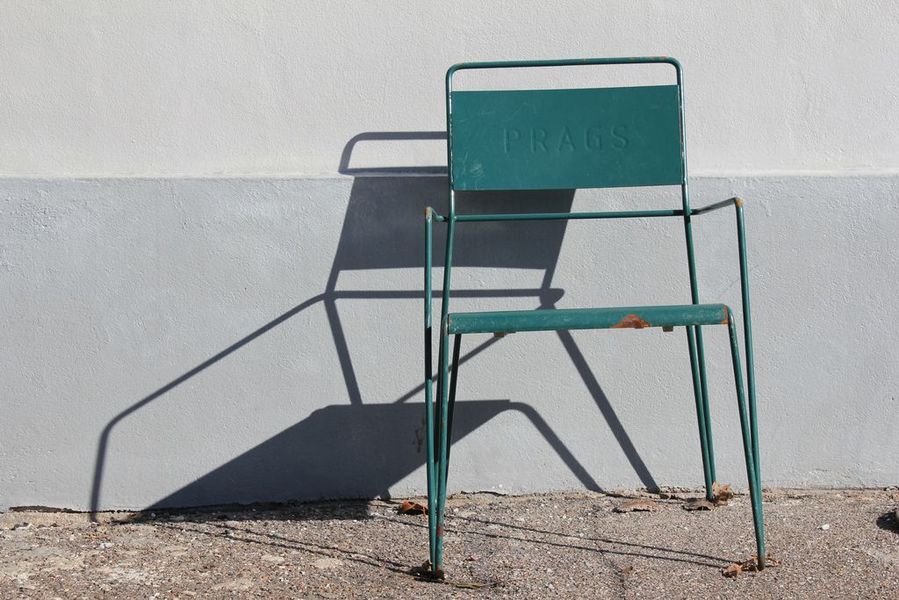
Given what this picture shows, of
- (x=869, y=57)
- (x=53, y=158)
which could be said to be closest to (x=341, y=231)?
(x=53, y=158)

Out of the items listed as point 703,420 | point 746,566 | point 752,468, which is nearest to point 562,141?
point 703,420

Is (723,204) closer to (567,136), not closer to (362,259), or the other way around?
(567,136)

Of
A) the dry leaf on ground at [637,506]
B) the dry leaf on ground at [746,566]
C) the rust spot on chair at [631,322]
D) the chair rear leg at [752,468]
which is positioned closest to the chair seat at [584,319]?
the rust spot on chair at [631,322]

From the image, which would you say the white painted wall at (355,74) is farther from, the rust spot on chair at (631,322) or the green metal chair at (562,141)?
the rust spot on chair at (631,322)

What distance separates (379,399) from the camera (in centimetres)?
317

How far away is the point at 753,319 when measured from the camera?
321 centimetres

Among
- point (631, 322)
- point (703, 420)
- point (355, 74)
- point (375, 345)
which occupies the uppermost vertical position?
point (355, 74)

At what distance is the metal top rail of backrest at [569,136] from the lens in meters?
2.97

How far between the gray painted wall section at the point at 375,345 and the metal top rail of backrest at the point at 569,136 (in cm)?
18

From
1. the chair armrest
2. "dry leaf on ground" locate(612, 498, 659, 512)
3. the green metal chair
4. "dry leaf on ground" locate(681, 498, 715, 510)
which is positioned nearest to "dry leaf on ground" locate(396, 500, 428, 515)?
the green metal chair

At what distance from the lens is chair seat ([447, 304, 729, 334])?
247cm

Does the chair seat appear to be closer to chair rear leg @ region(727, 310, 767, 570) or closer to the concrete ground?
chair rear leg @ region(727, 310, 767, 570)

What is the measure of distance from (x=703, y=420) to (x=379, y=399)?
0.98 m

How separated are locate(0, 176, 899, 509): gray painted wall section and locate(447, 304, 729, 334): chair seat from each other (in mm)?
671
